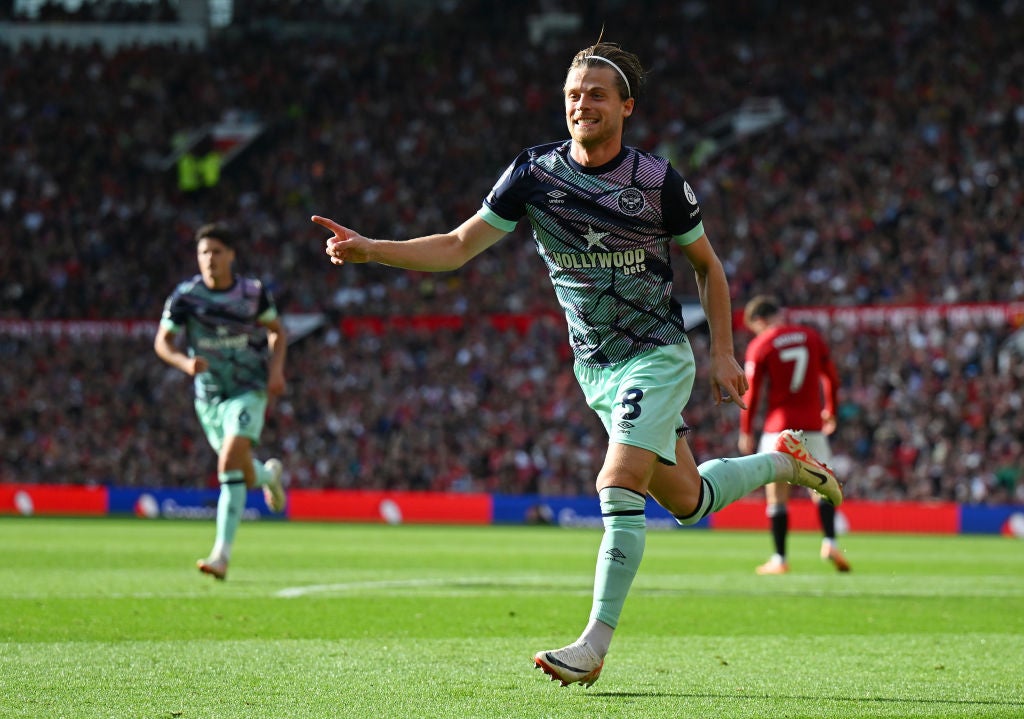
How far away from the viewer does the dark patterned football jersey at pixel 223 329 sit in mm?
11008

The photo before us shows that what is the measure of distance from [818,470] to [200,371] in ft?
16.2

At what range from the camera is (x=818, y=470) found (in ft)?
22.3

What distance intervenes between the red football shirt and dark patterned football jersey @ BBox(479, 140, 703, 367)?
633 centimetres

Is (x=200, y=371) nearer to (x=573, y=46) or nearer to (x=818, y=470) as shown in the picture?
(x=818, y=470)

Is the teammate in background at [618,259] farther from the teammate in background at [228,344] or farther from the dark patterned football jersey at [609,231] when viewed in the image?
the teammate in background at [228,344]

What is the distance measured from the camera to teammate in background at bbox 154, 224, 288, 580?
1081 cm

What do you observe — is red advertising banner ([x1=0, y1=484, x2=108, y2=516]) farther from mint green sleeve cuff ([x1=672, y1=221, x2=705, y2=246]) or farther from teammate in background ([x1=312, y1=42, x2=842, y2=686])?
mint green sleeve cuff ([x1=672, y1=221, x2=705, y2=246])

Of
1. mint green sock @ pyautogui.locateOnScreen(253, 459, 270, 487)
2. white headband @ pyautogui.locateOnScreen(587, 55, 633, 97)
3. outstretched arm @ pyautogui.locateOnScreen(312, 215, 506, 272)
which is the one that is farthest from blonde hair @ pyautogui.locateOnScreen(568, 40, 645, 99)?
mint green sock @ pyautogui.locateOnScreen(253, 459, 270, 487)

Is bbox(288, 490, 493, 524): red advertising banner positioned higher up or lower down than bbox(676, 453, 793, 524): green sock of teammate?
lower down

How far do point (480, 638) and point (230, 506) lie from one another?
148 inches

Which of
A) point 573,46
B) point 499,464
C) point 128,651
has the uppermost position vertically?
point 573,46

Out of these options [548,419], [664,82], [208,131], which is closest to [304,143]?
[208,131]

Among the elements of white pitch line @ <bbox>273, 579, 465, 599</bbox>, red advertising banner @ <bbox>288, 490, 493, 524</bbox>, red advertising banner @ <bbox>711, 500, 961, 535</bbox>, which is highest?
white pitch line @ <bbox>273, 579, 465, 599</bbox>

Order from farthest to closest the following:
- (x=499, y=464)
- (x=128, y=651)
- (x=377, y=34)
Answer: (x=377, y=34) → (x=499, y=464) → (x=128, y=651)
